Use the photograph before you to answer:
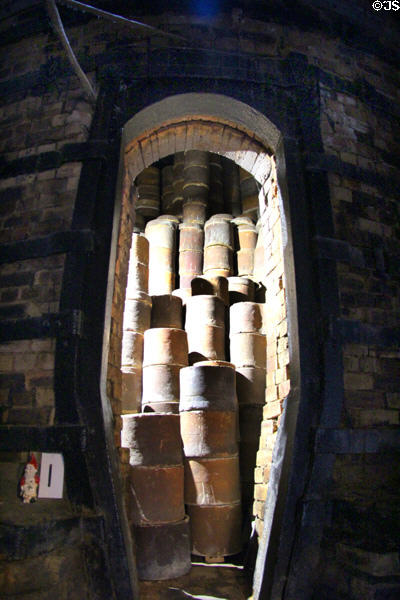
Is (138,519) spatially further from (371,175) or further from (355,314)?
(371,175)

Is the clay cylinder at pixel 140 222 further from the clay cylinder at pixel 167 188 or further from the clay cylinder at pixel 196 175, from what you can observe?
the clay cylinder at pixel 196 175

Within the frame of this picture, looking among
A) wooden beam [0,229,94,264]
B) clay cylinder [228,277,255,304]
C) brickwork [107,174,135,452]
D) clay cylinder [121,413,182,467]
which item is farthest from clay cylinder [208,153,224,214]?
wooden beam [0,229,94,264]

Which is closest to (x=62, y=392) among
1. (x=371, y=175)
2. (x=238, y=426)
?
(x=238, y=426)

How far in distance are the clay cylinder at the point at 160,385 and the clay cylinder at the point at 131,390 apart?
80mm

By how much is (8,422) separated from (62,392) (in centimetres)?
51

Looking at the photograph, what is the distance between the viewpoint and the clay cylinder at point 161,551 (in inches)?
164

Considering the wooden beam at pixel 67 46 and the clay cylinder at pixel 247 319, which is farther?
the clay cylinder at pixel 247 319

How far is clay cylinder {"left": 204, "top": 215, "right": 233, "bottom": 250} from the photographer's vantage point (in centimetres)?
878

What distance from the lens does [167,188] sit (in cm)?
1081

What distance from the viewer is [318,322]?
145 inches

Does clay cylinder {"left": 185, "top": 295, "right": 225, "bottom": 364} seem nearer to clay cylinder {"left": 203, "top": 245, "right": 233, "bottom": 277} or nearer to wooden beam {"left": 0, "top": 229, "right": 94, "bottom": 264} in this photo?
clay cylinder {"left": 203, "top": 245, "right": 233, "bottom": 277}

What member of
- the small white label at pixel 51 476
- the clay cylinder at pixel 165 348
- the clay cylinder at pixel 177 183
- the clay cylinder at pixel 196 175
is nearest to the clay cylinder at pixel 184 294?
the clay cylinder at pixel 165 348

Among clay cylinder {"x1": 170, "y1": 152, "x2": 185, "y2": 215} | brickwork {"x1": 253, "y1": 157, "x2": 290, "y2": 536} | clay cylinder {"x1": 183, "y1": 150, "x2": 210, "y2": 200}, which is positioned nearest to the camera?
brickwork {"x1": 253, "y1": 157, "x2": 290, "y2": 536}

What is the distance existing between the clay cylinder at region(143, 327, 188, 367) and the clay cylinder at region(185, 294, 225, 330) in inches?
22.6
